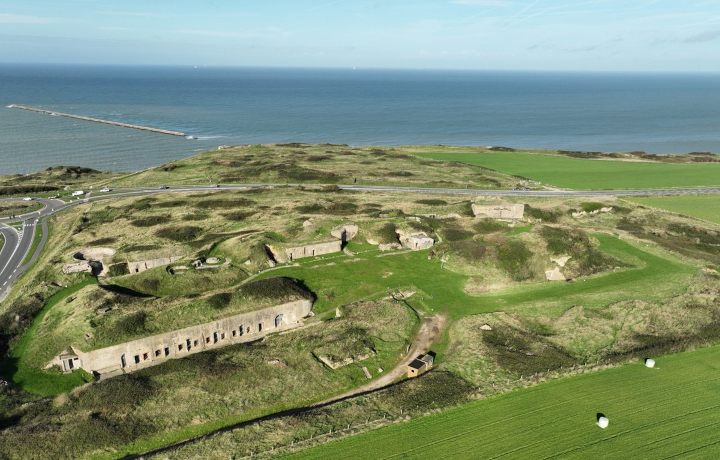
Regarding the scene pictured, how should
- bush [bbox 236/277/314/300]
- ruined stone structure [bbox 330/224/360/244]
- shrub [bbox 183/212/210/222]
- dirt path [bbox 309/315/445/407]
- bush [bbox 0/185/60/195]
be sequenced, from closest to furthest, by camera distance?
Result: dirt path [bbox 309/315/445/407] → bush [bbox 236/277/314/300] → ruined stone structure [bbox 330/224/360/244] → shrub [bbox 183/212/210/222] → bush [bbox 0/185/60/195]

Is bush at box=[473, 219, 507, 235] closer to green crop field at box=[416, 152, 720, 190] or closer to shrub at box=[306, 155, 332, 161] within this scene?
green crop field at box=[416, 152, 720, 190]

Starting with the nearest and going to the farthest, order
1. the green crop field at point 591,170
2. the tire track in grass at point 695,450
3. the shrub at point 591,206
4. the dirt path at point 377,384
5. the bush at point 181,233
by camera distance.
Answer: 1. the tire track in grass at point 695,450
2. the dirt path at point 377,384
3. the bush at point 181,233
4. the shrub at point 591,206
5. the green crop field at point 591,170

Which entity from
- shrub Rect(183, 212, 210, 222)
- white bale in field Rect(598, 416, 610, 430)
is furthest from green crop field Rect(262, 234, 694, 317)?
shrub Rect(183, 212, 210, 222)

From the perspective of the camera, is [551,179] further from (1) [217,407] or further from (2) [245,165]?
(1) [217,407]

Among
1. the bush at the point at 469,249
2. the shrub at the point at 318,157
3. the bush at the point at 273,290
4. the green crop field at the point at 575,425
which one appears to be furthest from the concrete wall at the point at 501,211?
the shrub at the point at 318,157

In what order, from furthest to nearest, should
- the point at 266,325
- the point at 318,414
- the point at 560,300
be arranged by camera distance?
the point at 560,300, the point at 266,325, the point at 318,414

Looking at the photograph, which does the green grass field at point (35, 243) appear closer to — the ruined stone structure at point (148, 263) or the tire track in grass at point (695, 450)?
the ruined stone structure at point (148, 263)

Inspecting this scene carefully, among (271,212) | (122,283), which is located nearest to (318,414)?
(122,283)
